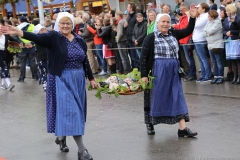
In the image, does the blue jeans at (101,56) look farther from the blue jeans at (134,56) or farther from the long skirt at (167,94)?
the long skirt at (167,94)

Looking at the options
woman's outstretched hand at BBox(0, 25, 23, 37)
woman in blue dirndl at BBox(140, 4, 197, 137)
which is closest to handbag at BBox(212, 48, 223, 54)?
woman in blue dirndl at BBox(140, 4, 197, 137)

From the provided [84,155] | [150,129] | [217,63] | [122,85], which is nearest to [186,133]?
[150,129]

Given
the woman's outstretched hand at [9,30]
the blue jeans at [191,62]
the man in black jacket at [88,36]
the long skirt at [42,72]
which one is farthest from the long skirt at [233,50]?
the woman's outstretched hand at [9,30]

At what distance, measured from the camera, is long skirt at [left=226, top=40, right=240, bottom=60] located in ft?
42.2

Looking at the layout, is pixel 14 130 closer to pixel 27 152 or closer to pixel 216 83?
pixel 27 152

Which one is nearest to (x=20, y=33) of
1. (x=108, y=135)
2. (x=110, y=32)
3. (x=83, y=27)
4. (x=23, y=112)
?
(x=108, y=135)

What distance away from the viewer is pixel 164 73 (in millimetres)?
8156

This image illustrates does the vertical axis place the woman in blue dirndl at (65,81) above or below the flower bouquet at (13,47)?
above

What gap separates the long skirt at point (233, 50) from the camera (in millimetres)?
12869

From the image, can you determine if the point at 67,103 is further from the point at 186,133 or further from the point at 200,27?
the point at 200,27

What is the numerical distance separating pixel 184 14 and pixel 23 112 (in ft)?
17.0

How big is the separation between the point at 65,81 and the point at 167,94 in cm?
168

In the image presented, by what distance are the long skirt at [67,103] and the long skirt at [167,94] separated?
1.27 m

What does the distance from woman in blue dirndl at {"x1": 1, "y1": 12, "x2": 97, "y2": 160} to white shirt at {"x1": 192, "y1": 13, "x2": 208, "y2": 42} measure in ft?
22.2
